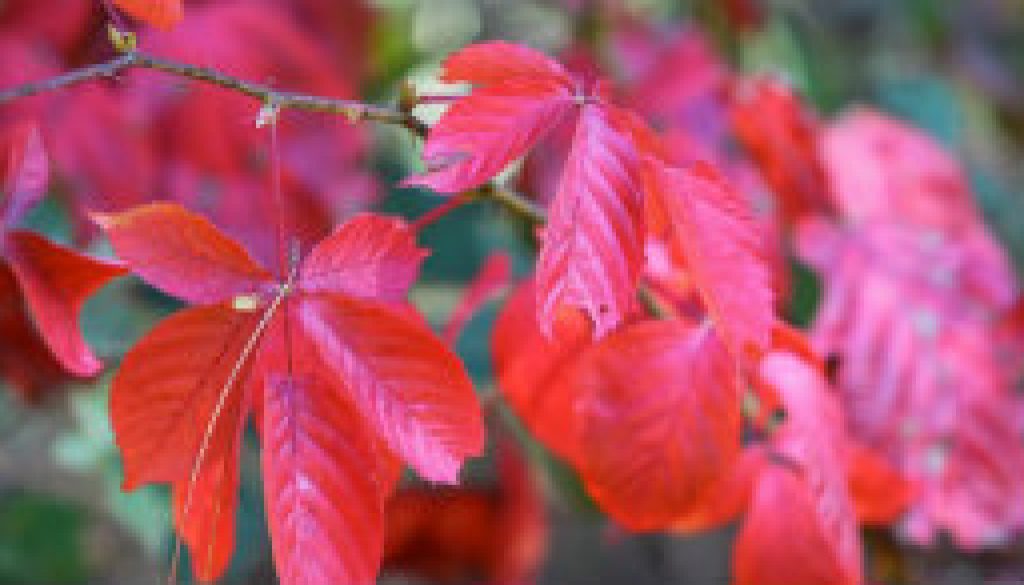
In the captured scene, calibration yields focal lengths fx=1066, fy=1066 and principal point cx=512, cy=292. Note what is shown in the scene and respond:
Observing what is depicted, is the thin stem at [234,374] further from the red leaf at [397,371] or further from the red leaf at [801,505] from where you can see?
the red leaf at [801,505]

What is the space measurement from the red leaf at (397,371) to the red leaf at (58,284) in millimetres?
108

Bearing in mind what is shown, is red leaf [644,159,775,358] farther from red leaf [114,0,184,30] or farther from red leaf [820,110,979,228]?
red leaf [820,110,979,228]

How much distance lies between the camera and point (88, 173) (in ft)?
2.95

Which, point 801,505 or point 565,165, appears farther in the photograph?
point 801,505

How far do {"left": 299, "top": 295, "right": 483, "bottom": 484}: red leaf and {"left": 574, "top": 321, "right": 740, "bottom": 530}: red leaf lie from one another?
12 cm

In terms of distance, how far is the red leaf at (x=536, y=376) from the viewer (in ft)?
2.13

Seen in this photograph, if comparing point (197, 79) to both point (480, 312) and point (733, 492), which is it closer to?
point (733, 492)

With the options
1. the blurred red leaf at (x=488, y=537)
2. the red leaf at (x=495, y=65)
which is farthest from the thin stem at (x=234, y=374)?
the blurred red leaf at (x=488, y=537)

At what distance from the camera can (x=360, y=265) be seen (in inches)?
18.8

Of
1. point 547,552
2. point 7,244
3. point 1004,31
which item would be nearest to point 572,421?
point 7,244

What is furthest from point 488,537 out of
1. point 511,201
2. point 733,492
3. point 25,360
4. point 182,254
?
point 182,254

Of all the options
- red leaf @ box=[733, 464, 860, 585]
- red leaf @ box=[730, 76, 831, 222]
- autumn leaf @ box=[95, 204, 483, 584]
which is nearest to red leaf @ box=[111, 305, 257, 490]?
autumn leaf @ box=[95, 204, 483, 584]

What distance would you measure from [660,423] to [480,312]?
1.61 ft

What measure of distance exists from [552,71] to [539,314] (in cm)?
14
